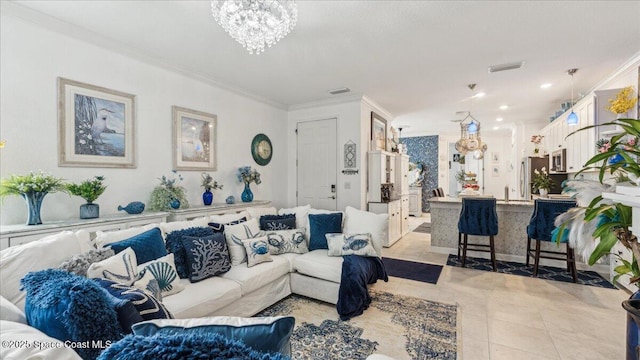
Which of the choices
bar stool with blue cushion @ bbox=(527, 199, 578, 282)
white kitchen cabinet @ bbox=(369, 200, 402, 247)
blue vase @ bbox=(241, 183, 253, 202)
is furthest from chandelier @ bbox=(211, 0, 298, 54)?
bar stool with blue cushion @ bbox=(527, 199, 578, 282)

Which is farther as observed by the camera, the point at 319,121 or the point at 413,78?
the point at 319,121

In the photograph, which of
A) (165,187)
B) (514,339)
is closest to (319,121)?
(165,187)

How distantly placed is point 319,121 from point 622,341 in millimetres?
4624

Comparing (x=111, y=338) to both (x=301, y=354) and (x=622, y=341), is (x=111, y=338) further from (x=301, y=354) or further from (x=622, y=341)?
(x=622, y=341)

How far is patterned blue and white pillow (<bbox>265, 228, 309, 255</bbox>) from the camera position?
3.08 meters

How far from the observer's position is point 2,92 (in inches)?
89.0

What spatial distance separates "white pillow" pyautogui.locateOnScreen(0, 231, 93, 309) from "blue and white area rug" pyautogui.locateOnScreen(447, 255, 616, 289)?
4401 millimetres

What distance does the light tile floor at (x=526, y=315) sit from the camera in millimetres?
2098

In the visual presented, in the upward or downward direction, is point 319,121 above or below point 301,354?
above

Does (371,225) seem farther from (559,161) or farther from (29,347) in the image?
(559,161)

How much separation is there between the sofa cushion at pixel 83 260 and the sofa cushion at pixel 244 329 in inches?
44.9

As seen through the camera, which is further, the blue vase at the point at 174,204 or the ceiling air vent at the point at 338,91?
the ceiling air vent at the point at 338,91

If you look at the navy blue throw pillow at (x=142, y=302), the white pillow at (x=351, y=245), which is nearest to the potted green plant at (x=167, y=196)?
the white pillow at (x=351, y=245)

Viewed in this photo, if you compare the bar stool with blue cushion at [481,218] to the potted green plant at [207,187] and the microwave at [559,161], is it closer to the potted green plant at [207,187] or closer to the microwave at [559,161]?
the microwave at [559,161]
